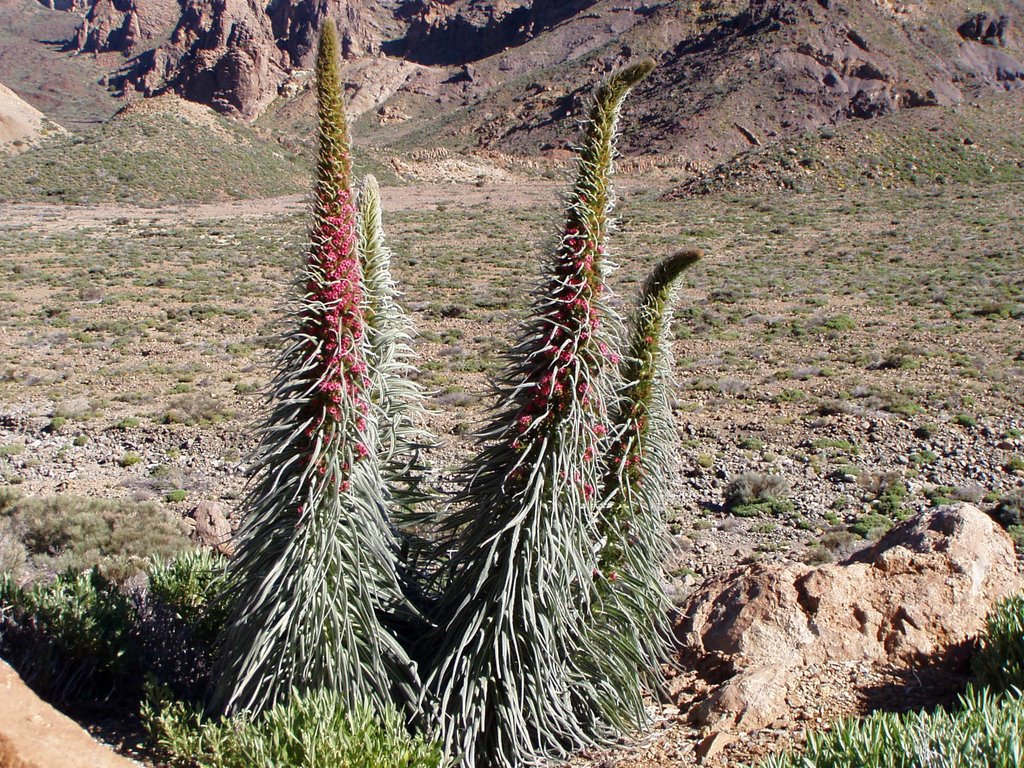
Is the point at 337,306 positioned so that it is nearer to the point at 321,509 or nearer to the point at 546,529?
the point at 321,509

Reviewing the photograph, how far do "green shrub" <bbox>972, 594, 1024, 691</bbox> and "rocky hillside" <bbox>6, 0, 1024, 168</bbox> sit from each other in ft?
176

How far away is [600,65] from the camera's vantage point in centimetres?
7238

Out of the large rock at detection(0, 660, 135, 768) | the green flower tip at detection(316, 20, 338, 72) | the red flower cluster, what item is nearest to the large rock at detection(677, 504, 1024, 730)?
the red flower cluster

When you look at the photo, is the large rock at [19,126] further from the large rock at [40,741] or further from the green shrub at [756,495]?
the large rock at [40,741]

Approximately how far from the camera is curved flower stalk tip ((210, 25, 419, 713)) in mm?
3096

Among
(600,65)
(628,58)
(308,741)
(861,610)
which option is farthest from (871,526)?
(600,65)

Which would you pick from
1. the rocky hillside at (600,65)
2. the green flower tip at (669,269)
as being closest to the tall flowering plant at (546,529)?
the green flower tip at (669,269)

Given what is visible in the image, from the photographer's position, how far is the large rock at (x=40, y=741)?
2.34m

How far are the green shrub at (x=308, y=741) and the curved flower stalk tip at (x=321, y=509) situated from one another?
4.2 inches

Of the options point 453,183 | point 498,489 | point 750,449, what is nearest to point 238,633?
point 498,489

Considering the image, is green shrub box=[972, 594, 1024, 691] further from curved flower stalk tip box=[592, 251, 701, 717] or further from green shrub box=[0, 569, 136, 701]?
green shrub box=[0, 569, 136, 701]

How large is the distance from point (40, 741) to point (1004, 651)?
4.05 meters

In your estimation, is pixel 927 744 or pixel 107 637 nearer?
pixel 927 744

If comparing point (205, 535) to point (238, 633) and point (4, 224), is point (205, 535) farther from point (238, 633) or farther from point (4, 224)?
point (4, 224)
